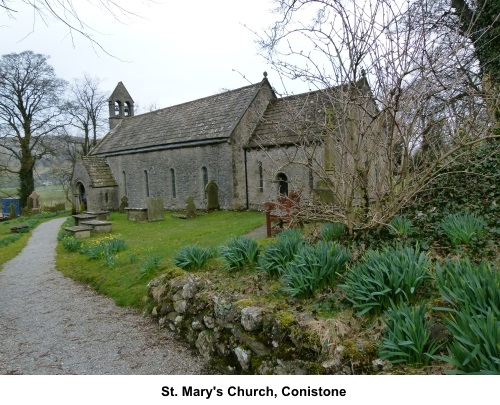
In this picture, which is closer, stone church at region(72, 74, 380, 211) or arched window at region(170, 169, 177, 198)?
stone church at region(72, 74, 380, 211)

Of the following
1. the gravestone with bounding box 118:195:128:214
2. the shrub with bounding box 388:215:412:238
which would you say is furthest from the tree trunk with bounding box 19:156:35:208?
the shrub with bounding box 388:215:412:238

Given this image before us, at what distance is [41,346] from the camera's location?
5.61 m

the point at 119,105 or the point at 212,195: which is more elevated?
the point at 119,105

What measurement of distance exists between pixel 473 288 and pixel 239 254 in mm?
4066

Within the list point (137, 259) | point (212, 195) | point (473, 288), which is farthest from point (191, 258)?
point (212, 195)

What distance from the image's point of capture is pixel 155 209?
62.0 feet

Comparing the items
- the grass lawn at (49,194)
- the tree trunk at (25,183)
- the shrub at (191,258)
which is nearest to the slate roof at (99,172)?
the tree trunk at (25,183)

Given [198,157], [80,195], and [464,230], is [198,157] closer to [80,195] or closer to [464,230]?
[80,195]

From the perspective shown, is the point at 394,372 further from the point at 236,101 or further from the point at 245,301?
the point at 236,101

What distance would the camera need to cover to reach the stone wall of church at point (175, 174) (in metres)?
20.4

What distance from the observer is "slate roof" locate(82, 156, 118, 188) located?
2734 cm

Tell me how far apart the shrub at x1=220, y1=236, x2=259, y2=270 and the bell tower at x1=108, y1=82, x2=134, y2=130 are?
1146 inches

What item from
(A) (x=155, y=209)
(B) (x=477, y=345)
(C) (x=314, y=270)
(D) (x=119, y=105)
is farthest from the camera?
(D) (x=119, y=105)

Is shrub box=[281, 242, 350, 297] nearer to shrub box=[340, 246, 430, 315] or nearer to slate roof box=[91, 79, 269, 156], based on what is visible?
shrub box=[340, 246, 430, 315]
